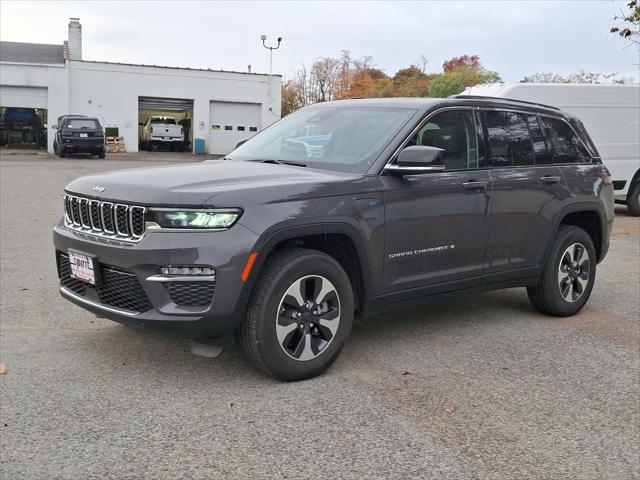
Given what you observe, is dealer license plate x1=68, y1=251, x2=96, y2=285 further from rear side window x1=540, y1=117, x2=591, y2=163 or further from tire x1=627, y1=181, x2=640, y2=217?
tire x1=627, y1=181, x2=640, y2=217

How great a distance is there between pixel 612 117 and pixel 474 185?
10.1 m

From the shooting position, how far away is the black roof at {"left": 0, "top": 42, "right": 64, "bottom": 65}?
3969 cm

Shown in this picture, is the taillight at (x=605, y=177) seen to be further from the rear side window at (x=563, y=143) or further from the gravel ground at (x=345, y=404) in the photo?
the gravel ground at (x=345, y=404)

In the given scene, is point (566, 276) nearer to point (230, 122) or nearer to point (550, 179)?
point (550, 179)

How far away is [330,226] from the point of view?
4.18 m

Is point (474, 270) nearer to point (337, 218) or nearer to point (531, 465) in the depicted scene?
point (337, 218)

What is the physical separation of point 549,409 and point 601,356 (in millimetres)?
1305

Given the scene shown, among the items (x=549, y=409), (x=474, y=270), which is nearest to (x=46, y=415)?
(x=549, y=409)

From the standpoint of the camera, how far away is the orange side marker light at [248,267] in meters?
3.81

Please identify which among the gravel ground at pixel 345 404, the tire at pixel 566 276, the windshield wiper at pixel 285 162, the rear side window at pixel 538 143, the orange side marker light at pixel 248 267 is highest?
the rear side window at pixel 538 143

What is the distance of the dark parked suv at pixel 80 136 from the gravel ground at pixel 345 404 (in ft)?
89.4

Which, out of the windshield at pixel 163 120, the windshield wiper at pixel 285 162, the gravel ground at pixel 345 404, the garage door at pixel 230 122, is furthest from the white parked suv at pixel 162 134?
the windshield wiper at pixel 285 162

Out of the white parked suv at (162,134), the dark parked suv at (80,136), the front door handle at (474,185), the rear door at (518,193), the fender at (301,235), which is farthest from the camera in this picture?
the white parked suv at (162,134)

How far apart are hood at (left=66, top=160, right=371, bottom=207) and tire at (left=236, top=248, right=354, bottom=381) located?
398 mm
